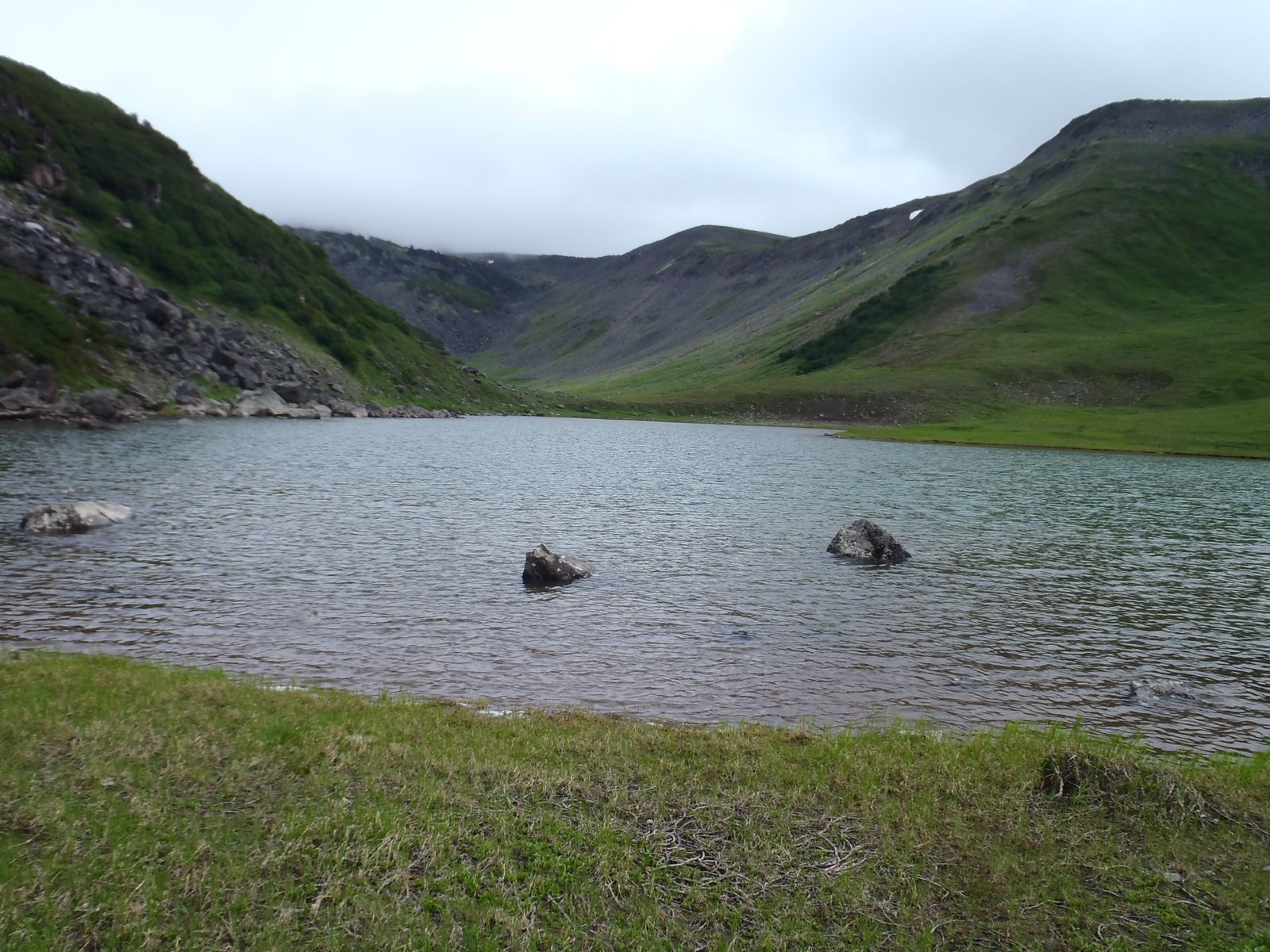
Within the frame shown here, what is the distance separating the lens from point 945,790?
12508mm

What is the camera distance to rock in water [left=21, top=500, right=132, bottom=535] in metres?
34.3

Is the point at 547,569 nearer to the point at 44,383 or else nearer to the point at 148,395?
the point at 44,383

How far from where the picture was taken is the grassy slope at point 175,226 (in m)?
140

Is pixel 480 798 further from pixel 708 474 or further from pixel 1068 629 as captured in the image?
pixel 708 474

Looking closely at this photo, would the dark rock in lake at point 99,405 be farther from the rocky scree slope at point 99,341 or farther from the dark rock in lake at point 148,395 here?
the dark rock in lake at point 148,395

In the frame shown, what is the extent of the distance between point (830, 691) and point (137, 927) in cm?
1593

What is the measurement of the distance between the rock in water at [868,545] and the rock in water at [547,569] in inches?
550

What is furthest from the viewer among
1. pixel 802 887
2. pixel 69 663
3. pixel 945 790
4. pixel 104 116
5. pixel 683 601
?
pixel 104 116

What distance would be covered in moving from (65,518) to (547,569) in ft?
78.1

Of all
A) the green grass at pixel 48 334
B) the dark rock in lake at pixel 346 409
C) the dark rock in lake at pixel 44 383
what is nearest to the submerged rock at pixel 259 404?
the dark rock in lake at pixel 346 409

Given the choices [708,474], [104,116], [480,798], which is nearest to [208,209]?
[104,116]

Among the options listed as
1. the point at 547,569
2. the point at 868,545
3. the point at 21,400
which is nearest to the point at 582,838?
the point at 547,569

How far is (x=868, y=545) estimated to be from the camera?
1433 inches

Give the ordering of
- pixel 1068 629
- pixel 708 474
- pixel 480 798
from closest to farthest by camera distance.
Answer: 1. pixel 480 798
2. pixel 1068 629
3. pixel 708 474
